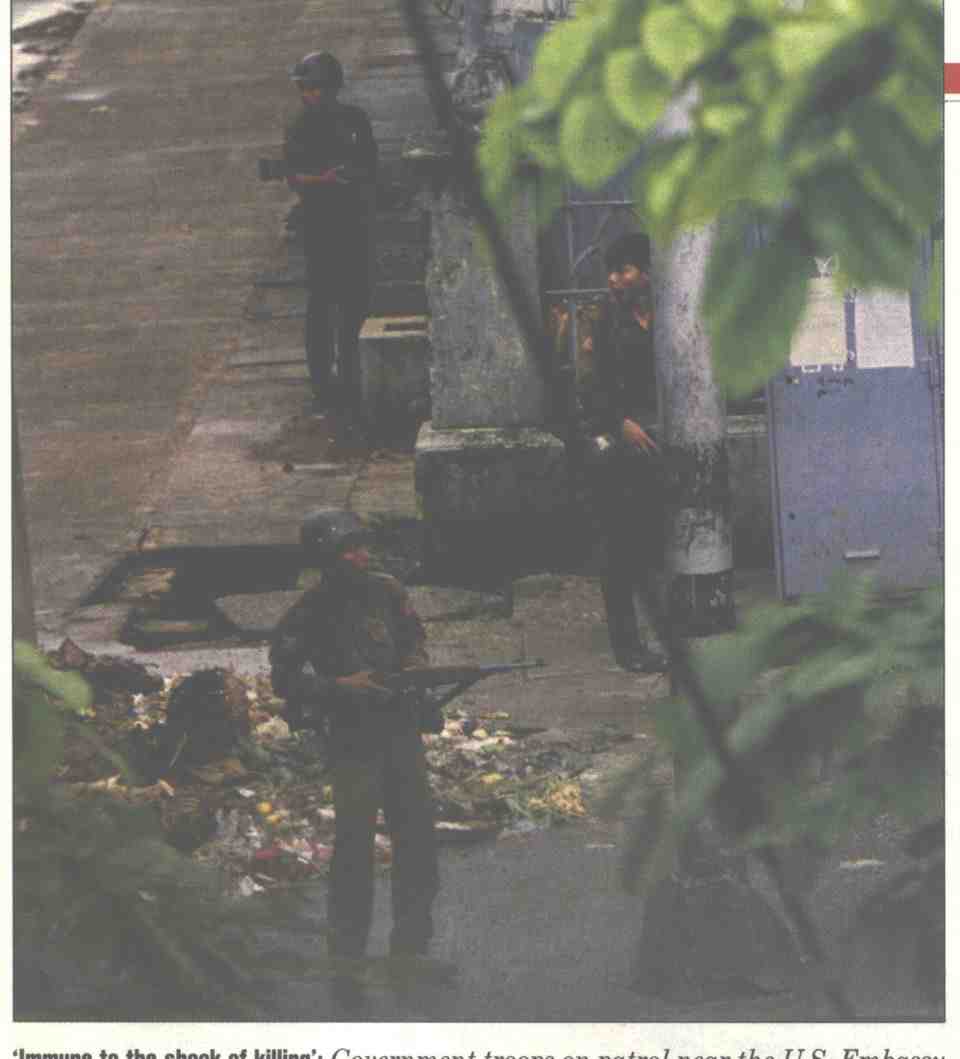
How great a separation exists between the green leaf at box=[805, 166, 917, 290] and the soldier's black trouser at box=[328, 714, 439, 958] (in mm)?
4205

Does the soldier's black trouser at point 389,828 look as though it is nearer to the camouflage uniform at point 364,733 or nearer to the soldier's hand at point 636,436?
the camouflage uniform at point 364,733

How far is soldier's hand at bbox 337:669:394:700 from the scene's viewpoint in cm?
614

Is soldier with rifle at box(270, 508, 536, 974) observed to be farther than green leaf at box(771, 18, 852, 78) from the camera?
Yes

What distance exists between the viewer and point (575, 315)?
10.1 m

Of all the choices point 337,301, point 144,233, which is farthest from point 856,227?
point 144,233

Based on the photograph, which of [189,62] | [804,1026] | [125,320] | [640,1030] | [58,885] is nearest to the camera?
[58,885]

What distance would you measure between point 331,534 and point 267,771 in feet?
6.82

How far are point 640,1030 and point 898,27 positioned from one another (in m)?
2.62

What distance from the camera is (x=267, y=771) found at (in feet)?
26.4

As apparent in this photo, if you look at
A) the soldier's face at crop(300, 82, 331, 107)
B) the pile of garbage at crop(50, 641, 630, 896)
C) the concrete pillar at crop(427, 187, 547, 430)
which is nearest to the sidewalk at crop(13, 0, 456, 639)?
the concrete pillar at crop(427, 187, 547, 430)

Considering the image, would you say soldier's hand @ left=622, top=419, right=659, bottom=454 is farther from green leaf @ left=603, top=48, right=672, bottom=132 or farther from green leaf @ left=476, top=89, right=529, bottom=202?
green leaf @ left=603, top=48, right=672, bottom=132

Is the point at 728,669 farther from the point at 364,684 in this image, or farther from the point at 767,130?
the point at 364,684

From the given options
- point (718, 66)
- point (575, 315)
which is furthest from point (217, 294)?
point (718, 66)

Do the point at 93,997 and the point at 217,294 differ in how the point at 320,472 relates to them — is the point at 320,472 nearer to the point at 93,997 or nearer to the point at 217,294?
the point at 217,294
